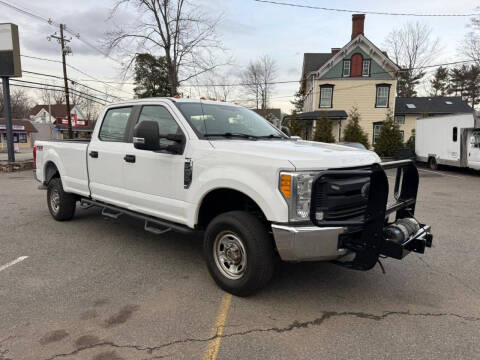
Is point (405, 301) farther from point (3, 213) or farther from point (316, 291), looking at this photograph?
point (3, 213)

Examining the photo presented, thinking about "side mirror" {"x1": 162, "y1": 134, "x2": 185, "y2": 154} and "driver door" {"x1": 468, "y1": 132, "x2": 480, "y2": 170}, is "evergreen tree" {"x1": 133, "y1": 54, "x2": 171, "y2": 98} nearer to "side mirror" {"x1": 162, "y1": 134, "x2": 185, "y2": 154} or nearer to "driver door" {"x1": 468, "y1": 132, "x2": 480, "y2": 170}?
"driver door" {"x1": 468, "y1": 132, "x2": 480, "y2": 170}

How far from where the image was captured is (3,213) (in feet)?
23.2

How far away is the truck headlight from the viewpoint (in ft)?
9.36

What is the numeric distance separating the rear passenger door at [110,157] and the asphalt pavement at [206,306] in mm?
795

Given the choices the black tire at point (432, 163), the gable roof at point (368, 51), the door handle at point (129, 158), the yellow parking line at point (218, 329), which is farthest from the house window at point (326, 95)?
the yellow parking line at point (218, 329)

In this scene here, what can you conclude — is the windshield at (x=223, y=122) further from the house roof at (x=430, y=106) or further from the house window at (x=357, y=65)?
the house roof at (x=430, y=106)

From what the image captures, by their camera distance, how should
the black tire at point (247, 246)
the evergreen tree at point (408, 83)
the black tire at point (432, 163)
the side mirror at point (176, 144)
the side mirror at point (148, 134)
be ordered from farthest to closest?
the evergreen tree at point (408, 83) < the black tire at point (432, 163) < the side mirror at point (176, 144) < the side mirror at point (148, 134) < the black tire at point (247, 246)

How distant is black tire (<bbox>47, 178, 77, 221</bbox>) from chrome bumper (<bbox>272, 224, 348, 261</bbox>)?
15.0 feet

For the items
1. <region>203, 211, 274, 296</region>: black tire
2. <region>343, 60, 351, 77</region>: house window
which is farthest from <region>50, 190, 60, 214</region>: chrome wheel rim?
<region>343, 60, 351, 77</region>: house window

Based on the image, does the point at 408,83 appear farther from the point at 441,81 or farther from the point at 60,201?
the point at 60,201

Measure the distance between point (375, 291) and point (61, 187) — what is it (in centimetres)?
526

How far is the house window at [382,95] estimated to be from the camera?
27391 mm

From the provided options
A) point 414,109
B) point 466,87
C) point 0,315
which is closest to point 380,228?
point 0,315

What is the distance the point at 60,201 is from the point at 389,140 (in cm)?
2038
